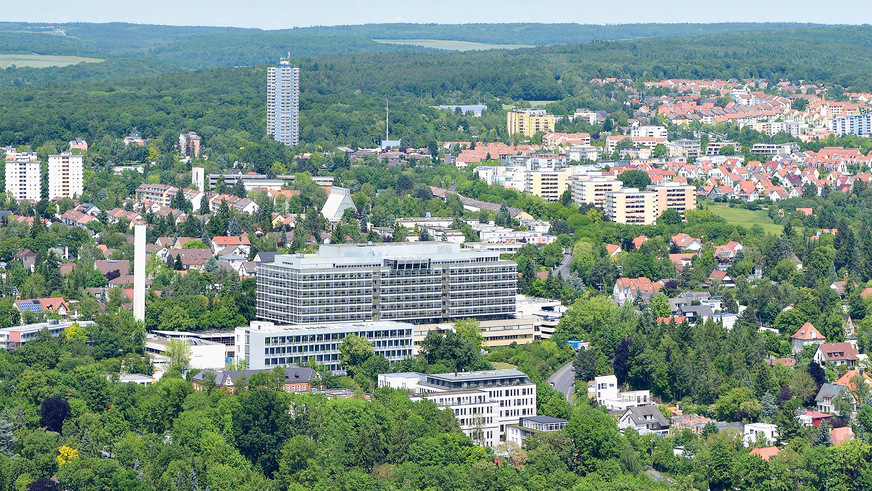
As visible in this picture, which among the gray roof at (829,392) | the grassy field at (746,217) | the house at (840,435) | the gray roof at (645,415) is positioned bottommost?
the house at (840,435)

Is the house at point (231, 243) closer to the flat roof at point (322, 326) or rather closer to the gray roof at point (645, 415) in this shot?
the flat roof at point (322, 326)

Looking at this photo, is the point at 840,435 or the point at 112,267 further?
the point at 112,267

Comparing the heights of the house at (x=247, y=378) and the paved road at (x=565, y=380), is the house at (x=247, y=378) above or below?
above

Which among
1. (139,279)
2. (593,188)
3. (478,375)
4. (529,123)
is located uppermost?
(529,123)

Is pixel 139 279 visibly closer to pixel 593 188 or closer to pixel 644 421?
pixel 644 421

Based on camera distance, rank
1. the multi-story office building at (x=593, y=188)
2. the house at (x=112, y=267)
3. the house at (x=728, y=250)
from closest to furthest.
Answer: the house at (x=112, y=267) → the house at (x=728, y=250) → the multi-story office building at (x=593, y=188)

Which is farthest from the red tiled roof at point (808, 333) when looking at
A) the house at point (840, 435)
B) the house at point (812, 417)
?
the house at point (840, 435)

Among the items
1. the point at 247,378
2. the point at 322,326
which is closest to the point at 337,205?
the point at 322,326
